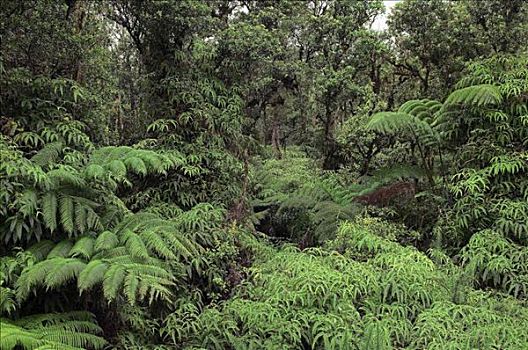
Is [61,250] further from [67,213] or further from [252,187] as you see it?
[252,187]

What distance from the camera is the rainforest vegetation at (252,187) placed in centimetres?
371

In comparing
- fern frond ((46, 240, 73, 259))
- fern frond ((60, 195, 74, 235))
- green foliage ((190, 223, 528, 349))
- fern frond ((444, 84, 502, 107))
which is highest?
fern frond ((444, 84, 502, 107))

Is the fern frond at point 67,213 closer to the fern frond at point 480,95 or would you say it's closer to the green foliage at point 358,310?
the green foliage at point 358,310

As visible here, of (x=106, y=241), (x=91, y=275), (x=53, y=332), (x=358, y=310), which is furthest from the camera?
(x=358, y=310)

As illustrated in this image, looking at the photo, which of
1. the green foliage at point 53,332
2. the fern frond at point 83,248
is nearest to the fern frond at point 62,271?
the fern frond at point 83,248

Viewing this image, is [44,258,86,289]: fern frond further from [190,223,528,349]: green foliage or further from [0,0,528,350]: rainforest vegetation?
[190,223,528,349]: green foliage

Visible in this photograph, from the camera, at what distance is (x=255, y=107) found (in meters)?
9.52

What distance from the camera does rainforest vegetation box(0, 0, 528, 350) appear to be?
3.71 metres

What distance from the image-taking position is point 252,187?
7871mm

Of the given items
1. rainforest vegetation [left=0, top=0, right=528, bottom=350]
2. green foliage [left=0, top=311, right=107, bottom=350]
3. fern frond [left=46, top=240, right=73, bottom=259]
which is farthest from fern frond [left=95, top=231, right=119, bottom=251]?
green foliage [left=0, top=311, right=107, bottom=350]

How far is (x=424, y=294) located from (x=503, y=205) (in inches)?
77.3

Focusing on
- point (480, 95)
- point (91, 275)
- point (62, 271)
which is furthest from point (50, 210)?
point (480, 95)

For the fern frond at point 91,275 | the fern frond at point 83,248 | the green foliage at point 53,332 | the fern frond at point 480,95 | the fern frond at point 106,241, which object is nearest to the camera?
the green foliage at point 53,332

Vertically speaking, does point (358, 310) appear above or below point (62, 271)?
below
